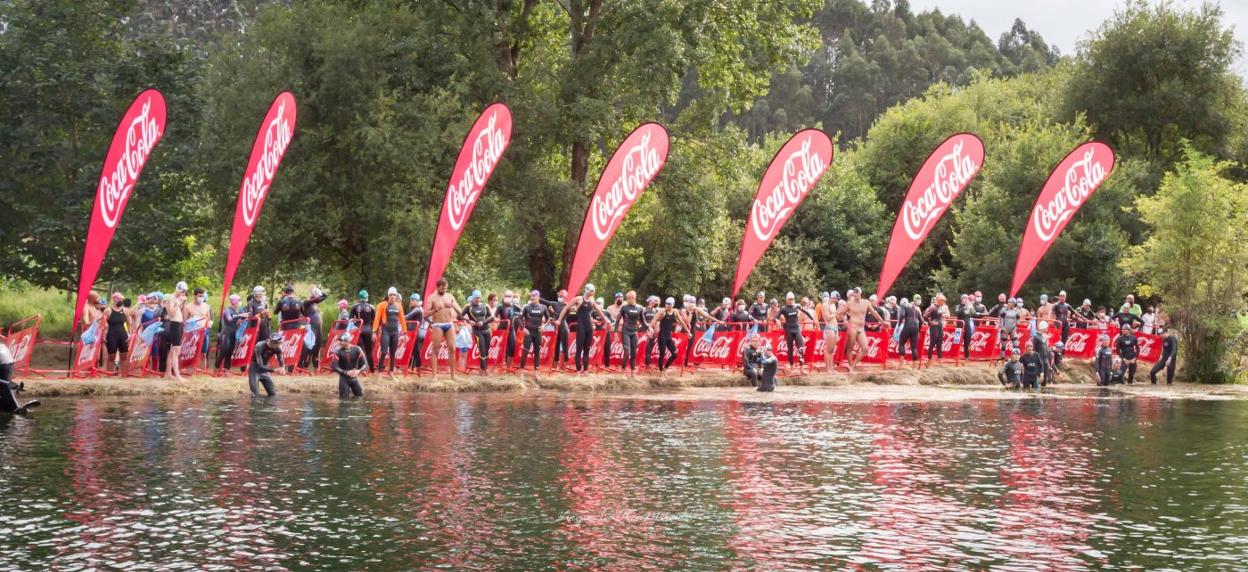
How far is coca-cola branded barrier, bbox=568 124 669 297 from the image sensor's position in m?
31.2

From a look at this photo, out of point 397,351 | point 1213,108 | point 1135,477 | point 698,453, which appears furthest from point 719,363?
point 1213,108

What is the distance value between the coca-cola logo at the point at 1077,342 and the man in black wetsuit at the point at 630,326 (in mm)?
14705

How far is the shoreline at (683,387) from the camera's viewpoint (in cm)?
2733

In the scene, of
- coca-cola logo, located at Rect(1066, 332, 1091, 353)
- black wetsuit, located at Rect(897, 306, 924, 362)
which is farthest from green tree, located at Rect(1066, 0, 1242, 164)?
black wetsuit, located at Rect(897, 306, 924, 362)

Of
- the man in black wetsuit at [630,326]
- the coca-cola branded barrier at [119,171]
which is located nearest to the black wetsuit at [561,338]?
the man in black wetsuit at [630,326]

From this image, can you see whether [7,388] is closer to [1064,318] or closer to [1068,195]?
[1068,195]

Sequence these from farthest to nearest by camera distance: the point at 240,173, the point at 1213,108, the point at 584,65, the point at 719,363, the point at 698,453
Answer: the point at 1213,108, the point at 584,65, the point at 240,173, the point at 719,363, the point at 698,453

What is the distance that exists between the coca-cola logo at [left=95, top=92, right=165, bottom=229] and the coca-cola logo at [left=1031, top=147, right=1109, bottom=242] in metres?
22.6

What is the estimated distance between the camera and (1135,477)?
19156 mm

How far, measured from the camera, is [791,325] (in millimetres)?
33500

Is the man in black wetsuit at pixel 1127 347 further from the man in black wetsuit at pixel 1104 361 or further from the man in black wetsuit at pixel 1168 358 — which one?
the man in black wetsuit at pixel 1168 358

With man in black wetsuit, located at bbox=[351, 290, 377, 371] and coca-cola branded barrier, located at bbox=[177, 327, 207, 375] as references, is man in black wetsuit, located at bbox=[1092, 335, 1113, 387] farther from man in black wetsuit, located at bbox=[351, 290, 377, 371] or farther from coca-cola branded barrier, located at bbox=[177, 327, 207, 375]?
coca-cola branded barrier, located at bbox=[177, 327, 207, 375]

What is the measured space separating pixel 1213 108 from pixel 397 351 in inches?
1792

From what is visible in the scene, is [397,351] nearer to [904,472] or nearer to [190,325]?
[190,325]
